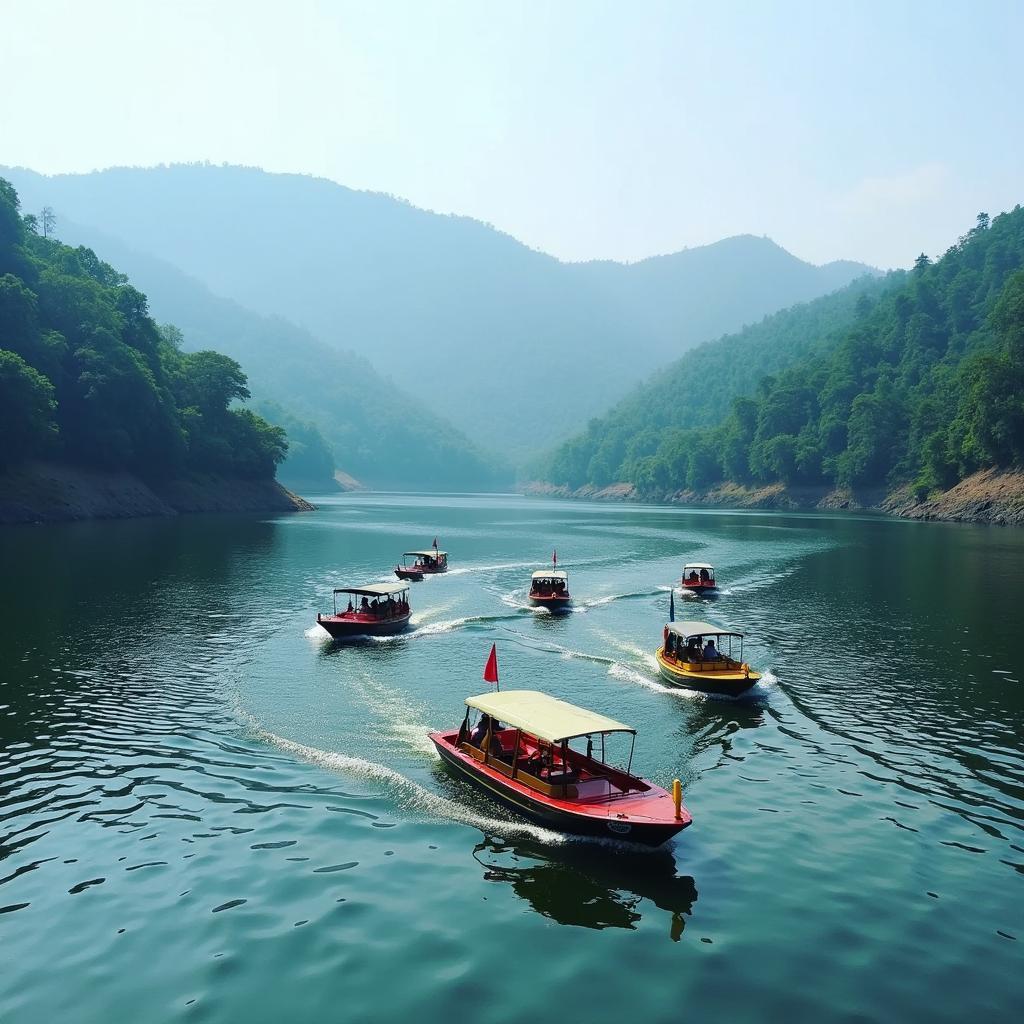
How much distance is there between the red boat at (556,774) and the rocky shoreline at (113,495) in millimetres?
93053

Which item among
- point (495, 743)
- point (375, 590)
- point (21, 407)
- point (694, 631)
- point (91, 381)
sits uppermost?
point (91, 381)

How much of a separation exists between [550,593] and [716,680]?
83.8ft

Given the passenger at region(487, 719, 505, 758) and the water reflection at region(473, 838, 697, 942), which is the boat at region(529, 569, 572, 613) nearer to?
the passenger at region(487, 719, 505, 758)

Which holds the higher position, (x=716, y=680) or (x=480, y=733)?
(x=480, y=733)

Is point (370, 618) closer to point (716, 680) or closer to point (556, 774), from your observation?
point (716, 680)

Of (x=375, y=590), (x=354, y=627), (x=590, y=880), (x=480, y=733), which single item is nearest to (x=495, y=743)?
(x=480, y=733)

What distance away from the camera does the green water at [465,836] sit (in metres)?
16.1

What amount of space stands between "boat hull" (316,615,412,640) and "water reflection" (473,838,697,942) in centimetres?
2705

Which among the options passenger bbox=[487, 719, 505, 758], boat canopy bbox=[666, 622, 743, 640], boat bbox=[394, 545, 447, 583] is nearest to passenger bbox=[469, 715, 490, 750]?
passenger bbox=[487, 719, 505, 758]

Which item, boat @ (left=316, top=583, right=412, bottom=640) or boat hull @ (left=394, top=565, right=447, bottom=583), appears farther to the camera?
boat hull @ (left=394, top=565, right=447, bottom=583)

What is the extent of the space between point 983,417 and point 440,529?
96105mm

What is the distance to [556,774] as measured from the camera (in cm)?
2450

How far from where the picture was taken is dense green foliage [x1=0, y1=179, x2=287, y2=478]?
337 feet

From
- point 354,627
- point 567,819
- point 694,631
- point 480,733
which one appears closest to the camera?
point 567,819
